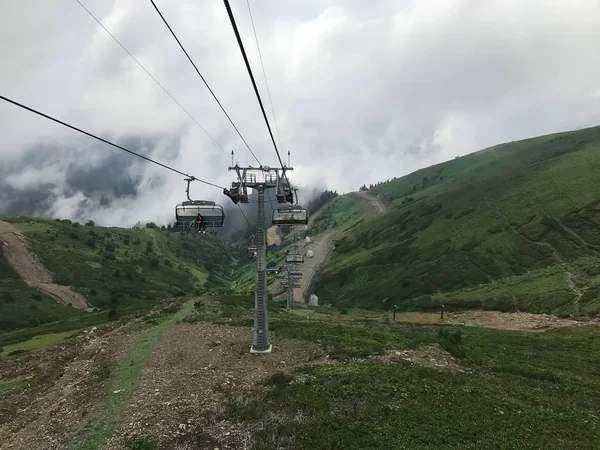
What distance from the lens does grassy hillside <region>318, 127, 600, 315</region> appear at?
227 ft

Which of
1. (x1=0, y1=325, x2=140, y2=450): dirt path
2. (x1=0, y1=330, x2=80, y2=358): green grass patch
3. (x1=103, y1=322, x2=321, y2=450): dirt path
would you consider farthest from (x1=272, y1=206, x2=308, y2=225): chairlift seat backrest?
(x1=0, y1=330, x2=80, y2=358): green grass patch

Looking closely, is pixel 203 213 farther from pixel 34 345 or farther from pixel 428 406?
pixel 34 345

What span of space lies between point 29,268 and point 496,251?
144191 mm

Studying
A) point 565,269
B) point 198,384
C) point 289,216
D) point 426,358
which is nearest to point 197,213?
point 289,216

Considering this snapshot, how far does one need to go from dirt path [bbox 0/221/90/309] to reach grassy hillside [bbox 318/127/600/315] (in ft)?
256

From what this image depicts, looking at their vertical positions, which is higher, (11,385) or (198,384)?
(198,384)

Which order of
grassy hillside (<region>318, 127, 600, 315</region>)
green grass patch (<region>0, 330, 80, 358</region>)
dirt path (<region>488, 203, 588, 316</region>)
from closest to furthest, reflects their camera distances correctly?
1. green grass patch (<region>0, 330, 80, 358</region>)
2. dirt path (<region>488, 203, 588, 316</region>)
3. grassy hillside (<region>318, 127, 600, 315</region>)

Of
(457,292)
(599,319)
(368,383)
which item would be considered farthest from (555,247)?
(368,383)

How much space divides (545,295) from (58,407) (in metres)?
66.4

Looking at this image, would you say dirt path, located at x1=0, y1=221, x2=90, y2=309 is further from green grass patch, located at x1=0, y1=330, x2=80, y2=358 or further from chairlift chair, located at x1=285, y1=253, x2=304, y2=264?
green grass patch, located at x1=0, y1=330, x2=80, y2=358

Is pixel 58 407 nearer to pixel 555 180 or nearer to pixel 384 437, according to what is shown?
pixel 384 437

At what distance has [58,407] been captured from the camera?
799 inches

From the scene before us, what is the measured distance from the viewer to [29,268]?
434 feet

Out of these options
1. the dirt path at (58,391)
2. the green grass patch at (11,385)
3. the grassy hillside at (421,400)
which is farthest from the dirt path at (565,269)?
the green grass patch at (11,385)
